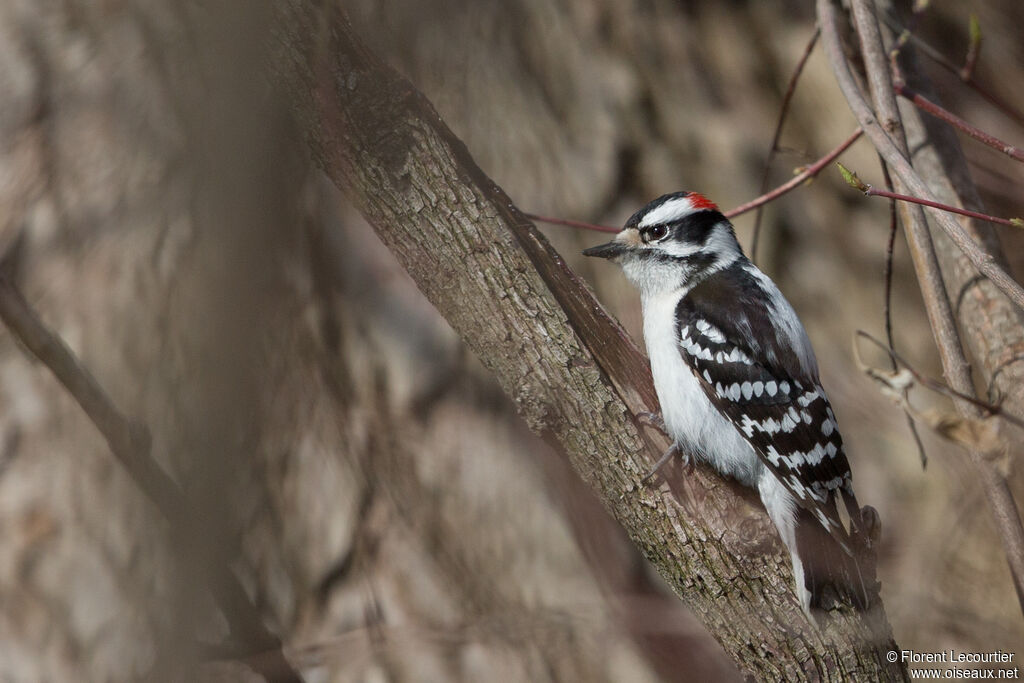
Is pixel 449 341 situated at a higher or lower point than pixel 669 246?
lower

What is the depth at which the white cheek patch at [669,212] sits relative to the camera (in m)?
3.60

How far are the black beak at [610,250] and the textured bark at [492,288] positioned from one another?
960 millimetres

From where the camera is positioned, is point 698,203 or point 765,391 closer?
point 765,391

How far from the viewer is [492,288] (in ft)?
8.42

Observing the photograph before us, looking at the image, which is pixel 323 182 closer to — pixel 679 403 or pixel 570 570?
pixel 679 403

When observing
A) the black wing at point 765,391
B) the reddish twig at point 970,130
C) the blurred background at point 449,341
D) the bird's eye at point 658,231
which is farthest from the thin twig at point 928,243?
the bird's eye at point 658,231

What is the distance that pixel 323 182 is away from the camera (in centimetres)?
432

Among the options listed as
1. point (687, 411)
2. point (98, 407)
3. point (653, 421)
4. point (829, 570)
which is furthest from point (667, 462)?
point (98, 407)

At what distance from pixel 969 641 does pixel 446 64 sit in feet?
11.4

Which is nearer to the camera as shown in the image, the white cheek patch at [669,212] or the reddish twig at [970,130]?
the reddish twig at [970,130]

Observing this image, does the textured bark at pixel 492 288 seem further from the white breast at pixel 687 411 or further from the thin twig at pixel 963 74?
the thin twig at pixel 963 74

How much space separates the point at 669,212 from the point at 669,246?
0.49ft

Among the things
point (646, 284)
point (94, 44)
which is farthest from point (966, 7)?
point (94, 44)

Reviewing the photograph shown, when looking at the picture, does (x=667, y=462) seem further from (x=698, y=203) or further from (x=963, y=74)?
(x=963, y=74)
